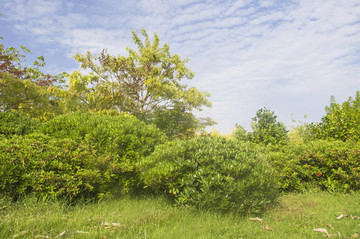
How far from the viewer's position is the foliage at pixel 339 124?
28.8ft

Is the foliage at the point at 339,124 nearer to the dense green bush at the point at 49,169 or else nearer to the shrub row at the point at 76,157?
the shrub row at the point at 76,157

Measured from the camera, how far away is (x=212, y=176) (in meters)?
4.77

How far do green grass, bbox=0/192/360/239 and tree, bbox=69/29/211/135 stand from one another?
11662 mm

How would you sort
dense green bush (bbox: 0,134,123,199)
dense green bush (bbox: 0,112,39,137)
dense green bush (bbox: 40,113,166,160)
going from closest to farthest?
dense green bush (bbox: 0,134,123,199) → dense green bush (bbox: 40,113,166,160) → dense green bush (bbox: 0,112,39,137)

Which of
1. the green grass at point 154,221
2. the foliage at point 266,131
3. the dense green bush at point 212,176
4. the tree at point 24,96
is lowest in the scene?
the green grass at point 154,221

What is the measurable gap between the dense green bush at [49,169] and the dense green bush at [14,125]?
Result: 1825 millimetres

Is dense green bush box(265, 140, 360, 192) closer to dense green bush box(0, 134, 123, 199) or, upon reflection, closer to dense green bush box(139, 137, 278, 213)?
dense green bush box(139, 137, 278, 213)

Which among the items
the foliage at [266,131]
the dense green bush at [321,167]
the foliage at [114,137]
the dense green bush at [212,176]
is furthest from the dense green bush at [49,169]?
the foliage at [266,131]

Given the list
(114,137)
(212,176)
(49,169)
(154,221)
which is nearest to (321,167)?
(212,176)

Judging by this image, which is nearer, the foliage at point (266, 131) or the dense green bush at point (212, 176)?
the dense green bush at point (212, 176)

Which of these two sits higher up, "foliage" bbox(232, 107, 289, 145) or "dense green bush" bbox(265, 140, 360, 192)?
"foliage" bbox(232, 107, 289, 145)

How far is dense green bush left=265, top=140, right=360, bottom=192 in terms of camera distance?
680cm

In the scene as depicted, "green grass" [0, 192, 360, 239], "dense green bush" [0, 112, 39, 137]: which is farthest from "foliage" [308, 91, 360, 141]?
"dense green bush" [0, 112, 39, 137]

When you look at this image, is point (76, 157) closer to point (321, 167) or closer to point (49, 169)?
point (49, 169)
